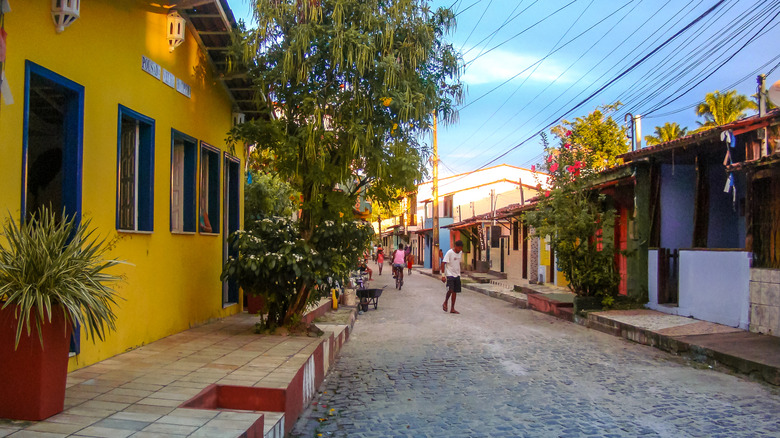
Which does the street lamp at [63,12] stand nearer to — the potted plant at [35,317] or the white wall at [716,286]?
the potted plant at [35,317]

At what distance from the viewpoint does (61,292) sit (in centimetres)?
389

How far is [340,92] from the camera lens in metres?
8.40

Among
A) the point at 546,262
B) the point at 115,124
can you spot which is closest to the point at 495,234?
the point at 546,262

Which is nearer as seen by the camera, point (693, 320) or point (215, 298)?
point (215, 298)

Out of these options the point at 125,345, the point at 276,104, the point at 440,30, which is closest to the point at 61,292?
the point at 125,345

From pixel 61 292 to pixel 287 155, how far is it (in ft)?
15.0

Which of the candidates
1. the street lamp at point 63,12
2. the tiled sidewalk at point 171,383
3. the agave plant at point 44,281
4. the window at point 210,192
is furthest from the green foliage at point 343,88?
the agave plant at point 44,281

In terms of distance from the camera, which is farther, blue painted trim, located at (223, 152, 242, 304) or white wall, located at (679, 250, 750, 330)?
blue painted trim, located at (223, 152, 242, 304)

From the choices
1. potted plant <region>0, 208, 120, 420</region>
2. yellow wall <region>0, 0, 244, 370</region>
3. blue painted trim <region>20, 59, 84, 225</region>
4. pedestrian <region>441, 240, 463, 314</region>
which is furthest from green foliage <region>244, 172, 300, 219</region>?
potted plant <region>0, 208, 120, 420</region>

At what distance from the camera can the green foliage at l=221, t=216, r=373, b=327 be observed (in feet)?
25.9

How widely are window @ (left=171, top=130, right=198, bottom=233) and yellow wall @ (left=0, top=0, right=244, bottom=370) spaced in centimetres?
21

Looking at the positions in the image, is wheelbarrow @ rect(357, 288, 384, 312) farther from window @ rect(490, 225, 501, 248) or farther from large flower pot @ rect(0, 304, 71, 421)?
window @ rect(490, 225, 501, 248)

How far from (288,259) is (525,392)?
3389 mm

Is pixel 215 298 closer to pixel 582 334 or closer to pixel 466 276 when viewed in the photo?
pixel 582 334
